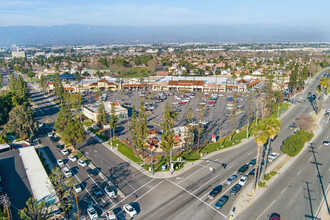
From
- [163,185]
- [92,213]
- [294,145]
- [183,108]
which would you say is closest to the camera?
[92,213]

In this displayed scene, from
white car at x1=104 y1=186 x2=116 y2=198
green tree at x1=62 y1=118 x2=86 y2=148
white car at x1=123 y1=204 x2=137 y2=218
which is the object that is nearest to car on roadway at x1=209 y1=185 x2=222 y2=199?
white car at x1=123 y1=204 x2=137 y2=218

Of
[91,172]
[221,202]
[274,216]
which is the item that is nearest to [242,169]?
[221,202]

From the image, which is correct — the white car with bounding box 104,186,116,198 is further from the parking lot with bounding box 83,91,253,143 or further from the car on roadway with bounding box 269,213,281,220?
the parking lot with bounding box 83,91,253,143

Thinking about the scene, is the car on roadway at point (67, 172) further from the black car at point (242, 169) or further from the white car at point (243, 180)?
the black car at point (242, 169)

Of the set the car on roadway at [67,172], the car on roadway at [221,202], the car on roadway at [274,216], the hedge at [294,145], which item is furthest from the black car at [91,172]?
the hedge at [294,145]

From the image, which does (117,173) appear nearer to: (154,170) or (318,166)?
(154,170)

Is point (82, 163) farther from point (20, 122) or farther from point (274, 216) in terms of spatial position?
point (274, 216)
